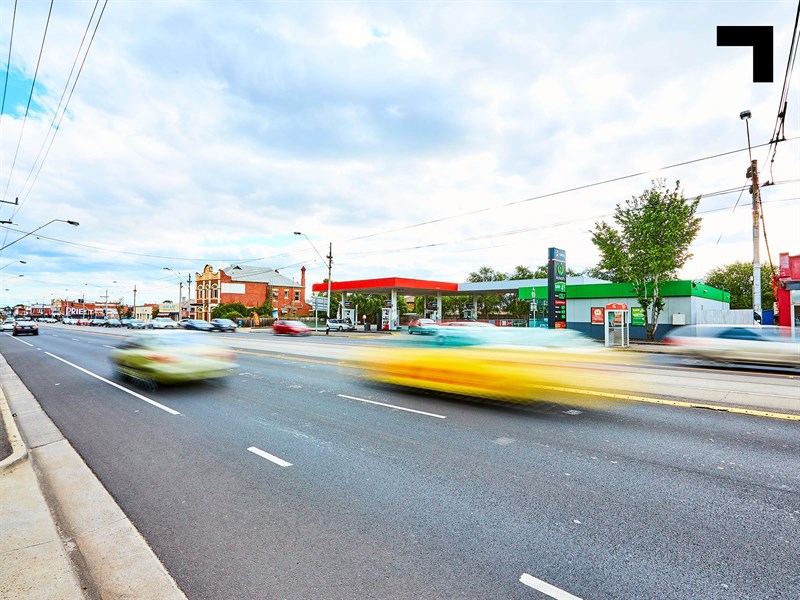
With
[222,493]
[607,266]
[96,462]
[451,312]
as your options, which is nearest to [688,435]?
[222,493]

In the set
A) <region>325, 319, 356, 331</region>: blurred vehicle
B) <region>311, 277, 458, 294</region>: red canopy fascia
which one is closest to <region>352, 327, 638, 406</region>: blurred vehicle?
<region>311, 277, 458, 294</region>: red canopy fascia

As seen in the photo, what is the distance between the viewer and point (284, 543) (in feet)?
10.9

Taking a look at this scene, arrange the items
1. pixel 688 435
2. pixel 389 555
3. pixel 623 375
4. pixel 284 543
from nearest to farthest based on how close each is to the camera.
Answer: pixel 389 555
pixel 284 543
pixel 688 435
pixel 623 375

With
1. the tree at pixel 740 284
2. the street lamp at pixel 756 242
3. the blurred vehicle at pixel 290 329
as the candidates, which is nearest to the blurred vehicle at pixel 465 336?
the street lamp at pixel 756 242

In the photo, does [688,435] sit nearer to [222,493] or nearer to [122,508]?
[222,493]

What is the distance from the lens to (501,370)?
779 cm

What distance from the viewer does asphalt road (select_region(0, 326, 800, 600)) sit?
2.86 meters

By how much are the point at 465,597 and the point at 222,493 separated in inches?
110

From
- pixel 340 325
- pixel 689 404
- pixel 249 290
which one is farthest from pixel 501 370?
pixel 249 290

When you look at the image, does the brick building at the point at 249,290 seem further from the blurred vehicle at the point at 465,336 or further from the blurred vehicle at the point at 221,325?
the blurred vehicle at the point at 465,336

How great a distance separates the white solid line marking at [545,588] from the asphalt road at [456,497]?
0.02 m

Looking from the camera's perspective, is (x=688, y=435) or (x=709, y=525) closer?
(x=709, y=525)

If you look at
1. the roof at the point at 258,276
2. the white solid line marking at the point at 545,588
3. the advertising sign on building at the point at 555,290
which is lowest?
the white solid line marking at the point at 545,588

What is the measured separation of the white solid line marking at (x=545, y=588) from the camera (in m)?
2.62
